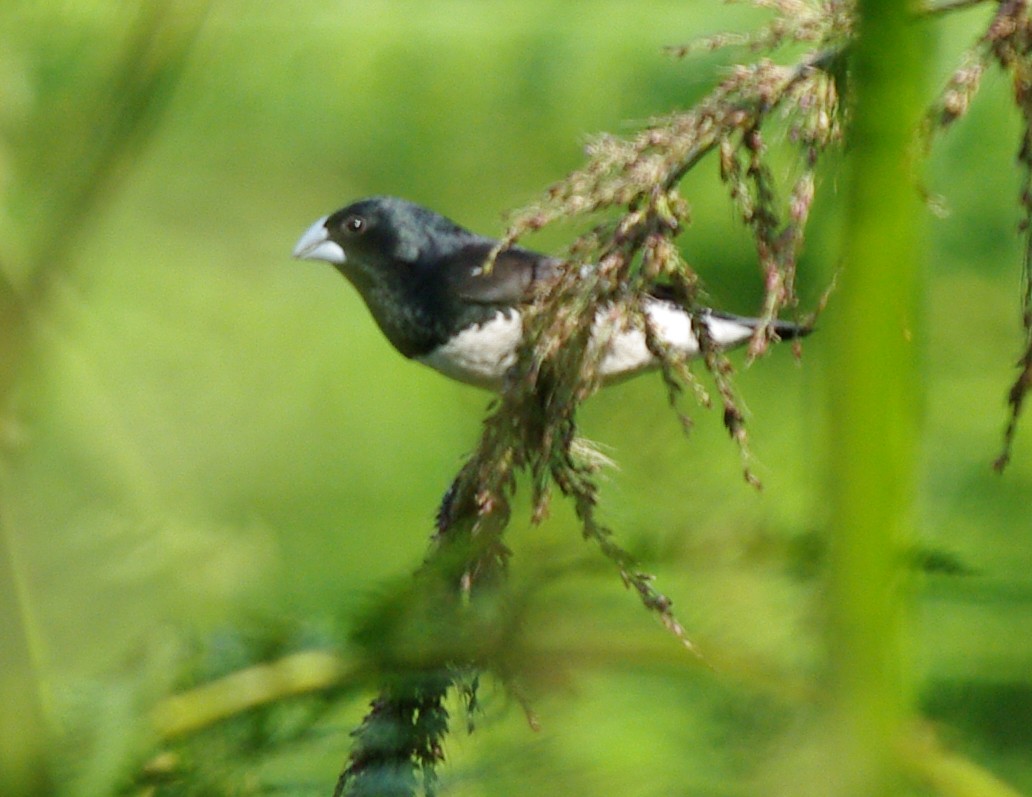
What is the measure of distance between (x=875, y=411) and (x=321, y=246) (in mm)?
841

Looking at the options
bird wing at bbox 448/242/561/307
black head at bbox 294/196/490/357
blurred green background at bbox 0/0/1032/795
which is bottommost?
blurred green background at bbox 0/0/1032/795

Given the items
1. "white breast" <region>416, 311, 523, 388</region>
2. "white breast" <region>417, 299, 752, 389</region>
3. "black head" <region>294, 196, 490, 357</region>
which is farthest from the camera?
"black head" <region>294, 196, 490, 357</region>

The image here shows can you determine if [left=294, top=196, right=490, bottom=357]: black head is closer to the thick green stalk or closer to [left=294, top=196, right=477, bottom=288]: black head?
[left=294, top=196, right=477, bottom=288]: black head

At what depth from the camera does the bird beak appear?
94 cm

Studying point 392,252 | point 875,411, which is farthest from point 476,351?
point 875,411

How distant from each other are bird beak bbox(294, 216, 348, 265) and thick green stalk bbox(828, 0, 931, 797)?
0.82 metres

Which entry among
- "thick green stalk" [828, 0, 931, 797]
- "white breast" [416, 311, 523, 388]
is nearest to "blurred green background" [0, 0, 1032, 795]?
"thick green stalk" [828, 0, 931, 797]

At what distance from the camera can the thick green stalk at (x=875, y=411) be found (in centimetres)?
13

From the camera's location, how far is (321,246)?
948mm

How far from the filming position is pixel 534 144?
1.16 meters

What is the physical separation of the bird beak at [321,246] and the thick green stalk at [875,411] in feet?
2.68

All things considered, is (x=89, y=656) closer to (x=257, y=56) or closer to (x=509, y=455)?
(x=509, y=455)

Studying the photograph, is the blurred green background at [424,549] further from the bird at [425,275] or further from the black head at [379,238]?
the black head at [379,238]

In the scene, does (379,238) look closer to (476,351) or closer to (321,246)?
(321,246)
